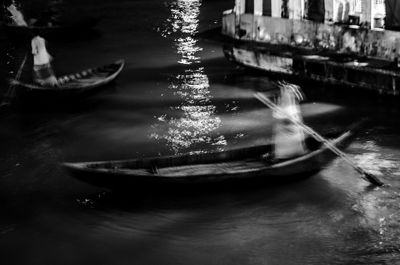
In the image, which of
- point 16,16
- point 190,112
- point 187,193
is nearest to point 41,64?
point 190,112

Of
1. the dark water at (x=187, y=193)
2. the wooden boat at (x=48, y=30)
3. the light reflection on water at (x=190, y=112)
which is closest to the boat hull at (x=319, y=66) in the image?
the dark water at (x=187, y=193)

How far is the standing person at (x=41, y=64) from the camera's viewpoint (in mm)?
14562

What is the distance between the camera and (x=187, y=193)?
948 cm

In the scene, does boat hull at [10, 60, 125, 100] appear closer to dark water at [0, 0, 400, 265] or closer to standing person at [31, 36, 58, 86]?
standing person at [31, 36, 58, 86]

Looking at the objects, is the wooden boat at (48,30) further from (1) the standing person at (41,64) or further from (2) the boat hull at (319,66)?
(2) the boat hull at (319,66)

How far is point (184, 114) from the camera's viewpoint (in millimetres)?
15164

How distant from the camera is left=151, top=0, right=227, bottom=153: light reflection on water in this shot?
42.7 ft

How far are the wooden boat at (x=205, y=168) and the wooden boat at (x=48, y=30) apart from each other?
17.2 metres

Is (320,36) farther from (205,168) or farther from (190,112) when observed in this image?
(205,168)

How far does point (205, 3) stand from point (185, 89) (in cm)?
2332

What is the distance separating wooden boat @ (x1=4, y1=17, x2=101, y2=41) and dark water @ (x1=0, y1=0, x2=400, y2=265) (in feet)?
26.3

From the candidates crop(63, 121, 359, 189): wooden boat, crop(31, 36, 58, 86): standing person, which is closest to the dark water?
crop(63, 121, 359, 189): wooden boat

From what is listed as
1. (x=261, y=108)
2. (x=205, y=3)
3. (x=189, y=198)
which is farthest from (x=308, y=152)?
(x=205, y=3)

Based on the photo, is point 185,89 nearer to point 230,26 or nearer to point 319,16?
point 230,26
